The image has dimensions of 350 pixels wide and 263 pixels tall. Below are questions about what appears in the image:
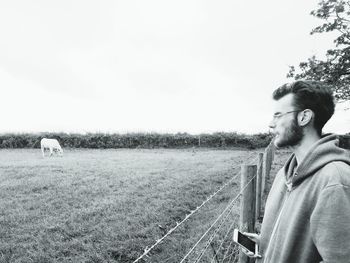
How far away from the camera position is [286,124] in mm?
2049

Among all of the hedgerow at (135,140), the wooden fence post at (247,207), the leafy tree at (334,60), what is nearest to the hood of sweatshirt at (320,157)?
the wooden fence post at (247,207)

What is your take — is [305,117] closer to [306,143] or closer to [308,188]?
[306,143]

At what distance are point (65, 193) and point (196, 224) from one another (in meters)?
4.25

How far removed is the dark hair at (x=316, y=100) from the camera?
1.97 metres

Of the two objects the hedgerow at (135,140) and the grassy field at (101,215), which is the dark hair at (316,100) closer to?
the grassy field at (101,215)

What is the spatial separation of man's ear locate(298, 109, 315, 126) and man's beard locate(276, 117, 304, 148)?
31 mm

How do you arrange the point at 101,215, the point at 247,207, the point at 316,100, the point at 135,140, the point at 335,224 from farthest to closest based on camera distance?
the point at 135,140, the point at 101,215, the point at 247,207, the point at 316,100, the point at 335,224

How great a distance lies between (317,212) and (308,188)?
189 millimetres

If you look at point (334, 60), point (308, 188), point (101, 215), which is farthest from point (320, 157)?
point (334, 60)

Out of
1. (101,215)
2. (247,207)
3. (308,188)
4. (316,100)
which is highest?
(316,100)

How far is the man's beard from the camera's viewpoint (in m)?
2.01

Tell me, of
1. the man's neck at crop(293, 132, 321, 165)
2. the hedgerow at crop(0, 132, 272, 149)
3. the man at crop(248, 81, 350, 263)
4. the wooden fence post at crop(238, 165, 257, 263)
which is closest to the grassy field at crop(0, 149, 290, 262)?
the wooden fence post at crop(238, 165, 257, 263)

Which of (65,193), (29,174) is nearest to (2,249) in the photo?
(65,193)

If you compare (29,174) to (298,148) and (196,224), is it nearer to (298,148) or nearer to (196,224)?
(196,224)
